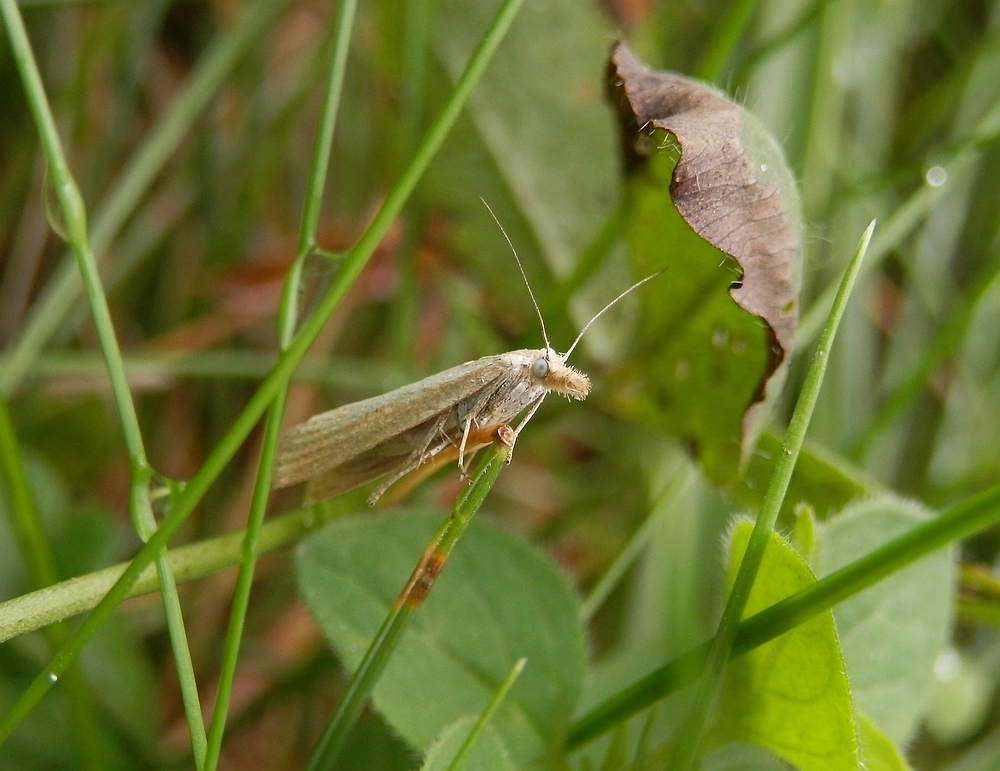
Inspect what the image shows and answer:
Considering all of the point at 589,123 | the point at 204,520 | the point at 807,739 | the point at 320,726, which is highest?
the point at 589,123

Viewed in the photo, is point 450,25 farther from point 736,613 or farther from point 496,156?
point 736,613

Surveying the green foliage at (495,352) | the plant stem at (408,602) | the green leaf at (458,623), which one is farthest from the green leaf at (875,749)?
the plant stem at (408,602)

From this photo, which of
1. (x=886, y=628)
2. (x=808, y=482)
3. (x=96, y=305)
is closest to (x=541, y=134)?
(x=808, y=482)

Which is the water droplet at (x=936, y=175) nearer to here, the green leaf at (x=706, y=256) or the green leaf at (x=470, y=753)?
the green leaf at (x=706, y=256)

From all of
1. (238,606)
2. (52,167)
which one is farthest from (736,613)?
(52,167)

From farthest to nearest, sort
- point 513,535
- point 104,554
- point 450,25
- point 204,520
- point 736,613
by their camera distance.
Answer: point 204,520
point 450,25
point 104,554
point 513,535
point 736,613

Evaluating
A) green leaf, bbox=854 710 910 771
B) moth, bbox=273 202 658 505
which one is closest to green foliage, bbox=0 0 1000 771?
green leaf, bbox=854 710 910 771

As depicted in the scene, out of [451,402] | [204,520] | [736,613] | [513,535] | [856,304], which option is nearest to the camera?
[736,613]

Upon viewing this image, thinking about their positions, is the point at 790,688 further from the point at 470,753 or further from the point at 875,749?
the point at 470,753
